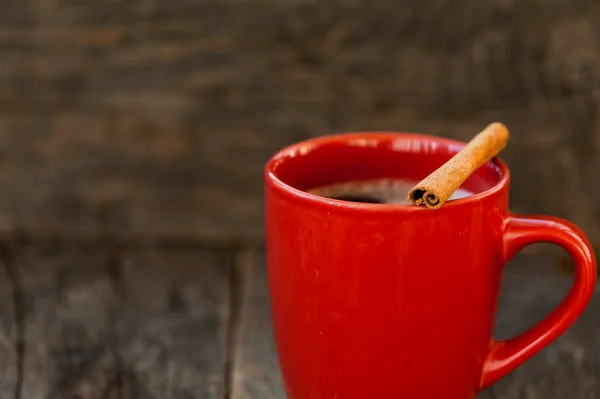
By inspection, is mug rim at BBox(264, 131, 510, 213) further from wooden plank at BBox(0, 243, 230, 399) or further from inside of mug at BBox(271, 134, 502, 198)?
wooden plank at BBox(0, 243, 230, 399)

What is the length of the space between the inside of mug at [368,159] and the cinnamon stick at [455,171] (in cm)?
3

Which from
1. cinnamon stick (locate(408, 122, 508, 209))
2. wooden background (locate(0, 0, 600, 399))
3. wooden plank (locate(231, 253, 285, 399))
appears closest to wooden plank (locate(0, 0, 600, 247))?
wooden background (locate(0, 0, 600, 399))

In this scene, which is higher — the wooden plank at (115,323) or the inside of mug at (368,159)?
the inside of mug at (368,159)

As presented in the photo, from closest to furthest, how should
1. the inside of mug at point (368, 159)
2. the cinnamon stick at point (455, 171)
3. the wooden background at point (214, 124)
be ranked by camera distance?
1. the cinnamon stick at point (455, 171)
2. the inside of mug at point (368, 159)
3. the wooden background at point (214, 124)

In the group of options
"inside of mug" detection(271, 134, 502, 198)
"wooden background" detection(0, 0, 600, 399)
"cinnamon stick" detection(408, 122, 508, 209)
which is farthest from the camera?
"wooden background" detection(0, 0, 600, 399)

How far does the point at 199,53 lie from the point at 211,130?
0.28 ft

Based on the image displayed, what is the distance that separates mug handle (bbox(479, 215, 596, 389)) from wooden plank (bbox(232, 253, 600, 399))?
0.28ft

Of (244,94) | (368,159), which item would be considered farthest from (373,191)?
(244,94)

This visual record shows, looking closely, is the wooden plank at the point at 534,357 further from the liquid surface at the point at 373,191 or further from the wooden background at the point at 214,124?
the liquid surface at the point at 373,191

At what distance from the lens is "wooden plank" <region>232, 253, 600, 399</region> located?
52 centimetres

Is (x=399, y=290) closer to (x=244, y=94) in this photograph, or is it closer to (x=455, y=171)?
(x=455, y=171)

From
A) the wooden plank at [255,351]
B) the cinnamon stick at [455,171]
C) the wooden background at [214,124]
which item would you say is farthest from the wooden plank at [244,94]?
the cinnamon stick at [455,171]

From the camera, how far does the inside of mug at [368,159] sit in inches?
19.2

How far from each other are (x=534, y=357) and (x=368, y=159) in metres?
0.23
